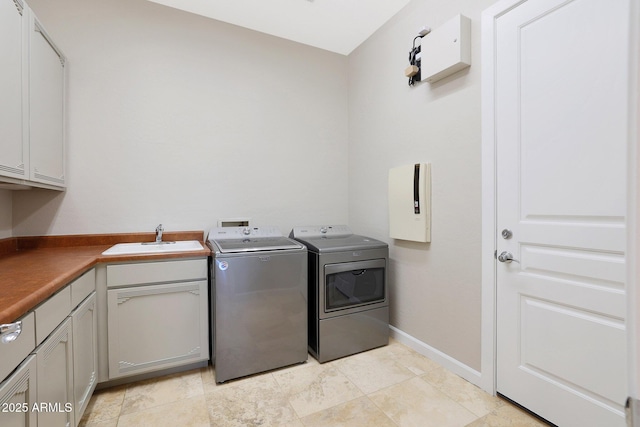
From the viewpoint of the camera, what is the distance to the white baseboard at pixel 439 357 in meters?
1.95

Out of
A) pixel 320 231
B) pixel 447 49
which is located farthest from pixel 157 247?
pixel 447 49

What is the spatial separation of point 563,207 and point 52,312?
2.39 metres

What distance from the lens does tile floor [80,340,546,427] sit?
1.65 m

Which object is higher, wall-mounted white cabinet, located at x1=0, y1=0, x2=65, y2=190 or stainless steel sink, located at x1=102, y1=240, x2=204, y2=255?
wall-mounted white cabinet, located at x1=0, y1=0, x2=65, y2=190

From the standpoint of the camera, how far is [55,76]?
2.03 meters

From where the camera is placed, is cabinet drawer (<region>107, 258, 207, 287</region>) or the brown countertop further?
cabinet drawer (<region>107, 258, 207, 287</region>)

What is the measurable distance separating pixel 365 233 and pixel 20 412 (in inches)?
101

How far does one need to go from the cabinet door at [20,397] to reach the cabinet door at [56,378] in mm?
53

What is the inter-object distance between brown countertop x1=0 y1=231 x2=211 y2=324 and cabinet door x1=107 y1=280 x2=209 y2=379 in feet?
0.79

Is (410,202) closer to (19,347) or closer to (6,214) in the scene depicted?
(19,347)

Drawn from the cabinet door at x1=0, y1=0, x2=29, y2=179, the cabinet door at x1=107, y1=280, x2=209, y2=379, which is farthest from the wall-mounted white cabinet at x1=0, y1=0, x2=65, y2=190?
the cabinet door at x1=107, y1=280, x2=209, y2=379

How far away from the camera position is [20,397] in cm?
97

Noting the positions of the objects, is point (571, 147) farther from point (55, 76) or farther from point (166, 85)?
point (55, 76)

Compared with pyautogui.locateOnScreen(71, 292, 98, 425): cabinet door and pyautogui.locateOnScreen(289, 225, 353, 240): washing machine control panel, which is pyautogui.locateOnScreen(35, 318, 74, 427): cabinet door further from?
pyautogui.locateOnScreen(289, 225, 353, 240): washing machine control panel
